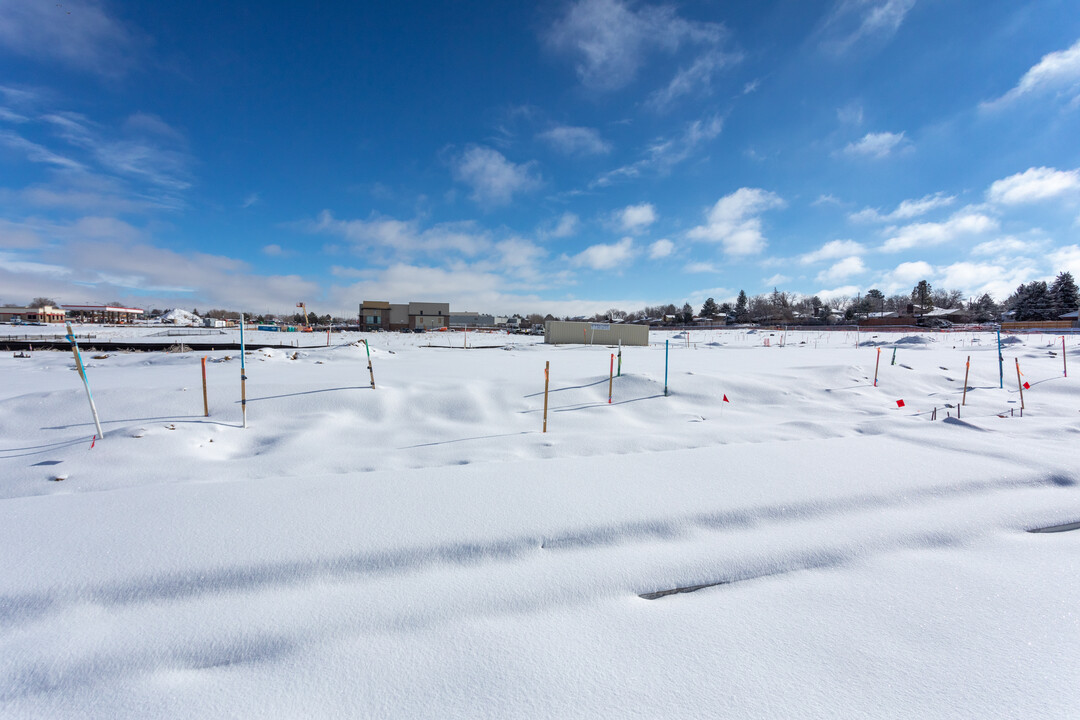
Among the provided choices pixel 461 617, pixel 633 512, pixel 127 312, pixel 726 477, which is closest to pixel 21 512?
pixel 461 617

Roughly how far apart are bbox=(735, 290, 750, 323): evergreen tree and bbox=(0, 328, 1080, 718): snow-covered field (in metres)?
92.0

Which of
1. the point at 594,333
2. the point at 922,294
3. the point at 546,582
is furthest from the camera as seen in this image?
the point at 922,294

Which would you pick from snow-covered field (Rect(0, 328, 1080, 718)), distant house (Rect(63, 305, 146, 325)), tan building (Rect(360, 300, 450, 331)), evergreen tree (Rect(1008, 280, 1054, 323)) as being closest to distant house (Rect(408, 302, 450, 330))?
tan building (Rect(360, 300, 450, 331))

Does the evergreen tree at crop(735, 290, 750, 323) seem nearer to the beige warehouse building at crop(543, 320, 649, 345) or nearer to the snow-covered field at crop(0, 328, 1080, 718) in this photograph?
the beige warehouse building at crop(543, 320, 649, 345)

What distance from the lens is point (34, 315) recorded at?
266 ft

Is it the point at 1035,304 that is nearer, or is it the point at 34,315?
the point at 1035,304

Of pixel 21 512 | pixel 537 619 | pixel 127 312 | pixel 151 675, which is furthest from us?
pixel 127 312

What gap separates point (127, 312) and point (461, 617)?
13605 centimetres

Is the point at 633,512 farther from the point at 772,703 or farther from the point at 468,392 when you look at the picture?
the point at 468,392

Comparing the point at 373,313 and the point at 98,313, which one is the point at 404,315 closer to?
the point at 373,313

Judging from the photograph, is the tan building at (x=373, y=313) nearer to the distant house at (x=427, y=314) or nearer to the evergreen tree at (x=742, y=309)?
the distant house at (x=427, y=314)

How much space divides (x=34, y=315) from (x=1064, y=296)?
569ft

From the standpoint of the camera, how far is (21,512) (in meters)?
3.41

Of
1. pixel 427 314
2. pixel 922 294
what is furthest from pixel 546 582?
pixel 922 294
